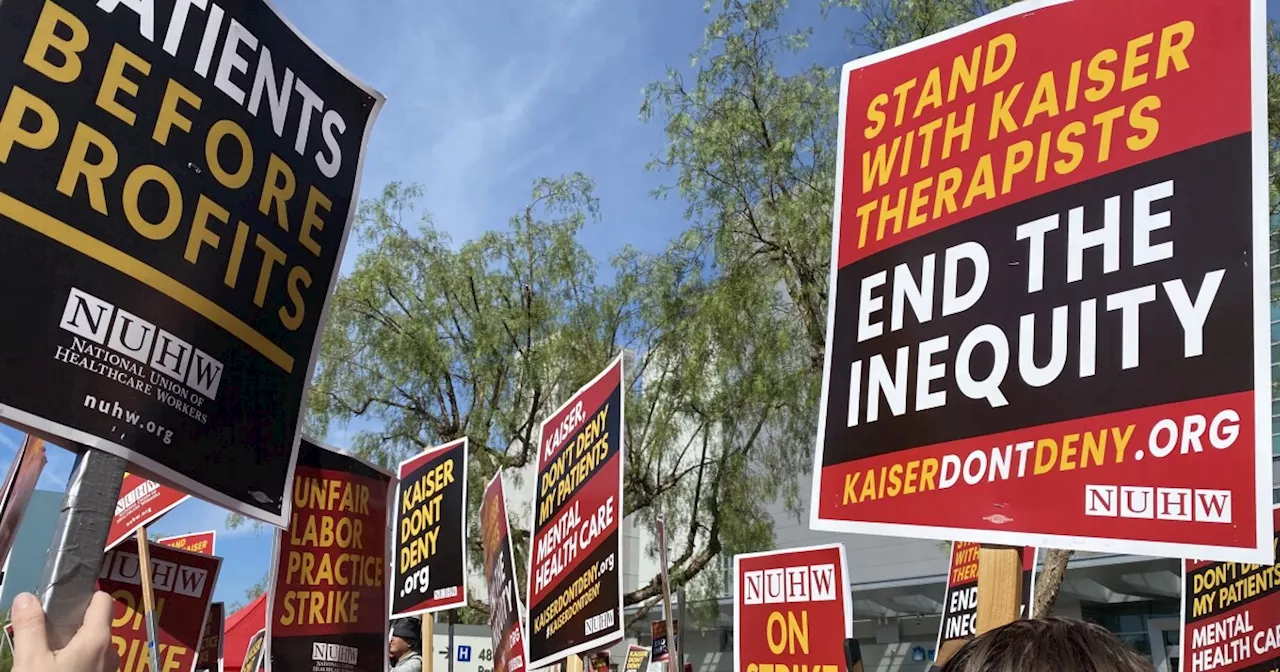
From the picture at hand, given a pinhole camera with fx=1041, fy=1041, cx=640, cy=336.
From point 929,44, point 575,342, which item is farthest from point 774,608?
point 575,342

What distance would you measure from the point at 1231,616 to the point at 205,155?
5616mm

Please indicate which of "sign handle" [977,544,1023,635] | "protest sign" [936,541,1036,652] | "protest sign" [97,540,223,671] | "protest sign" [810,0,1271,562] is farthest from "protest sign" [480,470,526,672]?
"sign handle" [977,544,1023,635]

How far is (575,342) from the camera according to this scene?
55.7 feet

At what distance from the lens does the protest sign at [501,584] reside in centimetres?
740

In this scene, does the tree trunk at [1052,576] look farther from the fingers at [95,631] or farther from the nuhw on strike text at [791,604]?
the fingers at [95,631]

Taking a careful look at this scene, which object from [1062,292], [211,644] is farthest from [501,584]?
[1062,292]

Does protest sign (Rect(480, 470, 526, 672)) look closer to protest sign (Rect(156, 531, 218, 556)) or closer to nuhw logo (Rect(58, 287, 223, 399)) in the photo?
protest sign (Rect(156, 531, 218, 556))

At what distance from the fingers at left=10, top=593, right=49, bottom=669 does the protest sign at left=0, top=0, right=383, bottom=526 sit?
0.32m

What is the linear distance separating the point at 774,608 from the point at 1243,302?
4.73 m

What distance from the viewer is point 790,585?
20.9 feet

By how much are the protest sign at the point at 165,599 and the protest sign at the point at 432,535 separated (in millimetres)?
1270

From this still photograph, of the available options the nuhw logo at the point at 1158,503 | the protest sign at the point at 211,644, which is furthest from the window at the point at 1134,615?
the nuhw logo at the point at 1158,503

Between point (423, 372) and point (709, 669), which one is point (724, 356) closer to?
point (423, 372)

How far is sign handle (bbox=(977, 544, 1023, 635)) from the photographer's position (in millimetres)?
2213
